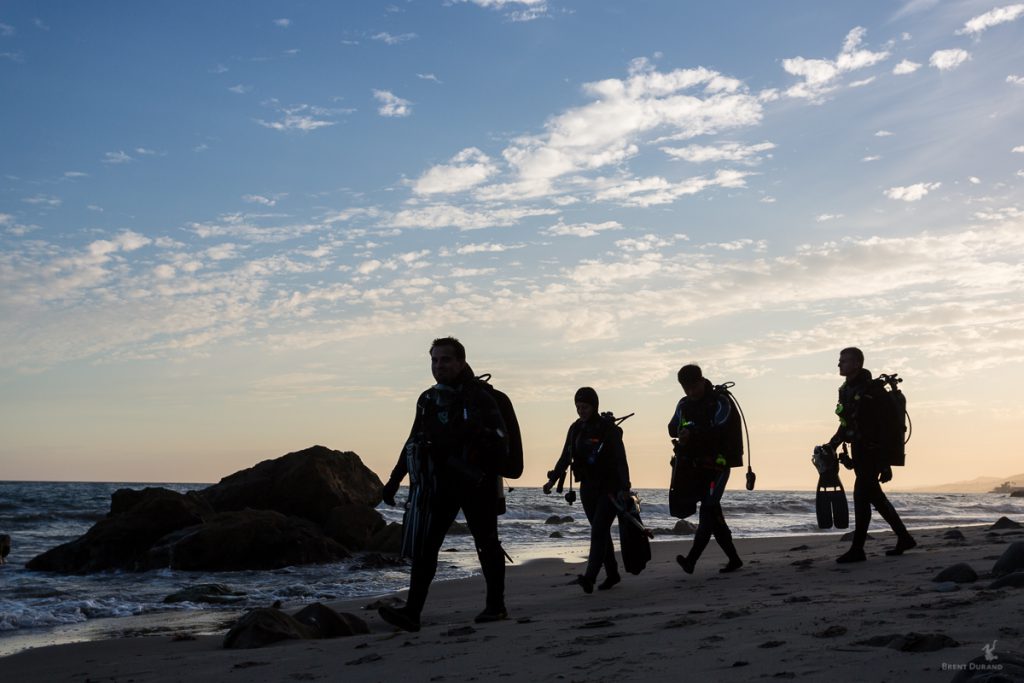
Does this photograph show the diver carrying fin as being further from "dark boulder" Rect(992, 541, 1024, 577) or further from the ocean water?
the ocean water

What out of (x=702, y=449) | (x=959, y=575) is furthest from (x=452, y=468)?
(x=959, y=575)

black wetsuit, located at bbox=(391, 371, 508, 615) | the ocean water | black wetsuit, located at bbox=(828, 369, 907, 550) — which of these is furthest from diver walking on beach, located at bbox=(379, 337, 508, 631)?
black wetsuit, located at bbox=(828, 369, 907, 550)

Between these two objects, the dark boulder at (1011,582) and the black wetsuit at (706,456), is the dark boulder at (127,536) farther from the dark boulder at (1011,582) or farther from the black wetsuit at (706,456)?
the dark boulder at (1011,582)

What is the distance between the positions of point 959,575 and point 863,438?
2.57m

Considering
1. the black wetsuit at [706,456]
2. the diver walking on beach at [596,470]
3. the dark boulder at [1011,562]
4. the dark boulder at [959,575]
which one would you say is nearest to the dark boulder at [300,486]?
the diver walking on beach at [596,470]

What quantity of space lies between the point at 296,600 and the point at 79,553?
714 centimetres

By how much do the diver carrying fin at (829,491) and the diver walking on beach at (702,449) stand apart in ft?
3.75

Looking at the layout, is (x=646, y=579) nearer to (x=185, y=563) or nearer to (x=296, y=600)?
(x=296, y=600)

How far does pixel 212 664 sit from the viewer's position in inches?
232

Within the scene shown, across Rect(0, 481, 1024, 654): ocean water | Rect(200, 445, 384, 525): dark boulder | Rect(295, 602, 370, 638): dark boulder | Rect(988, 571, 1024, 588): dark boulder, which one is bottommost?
Rect(0, 481, 1024, 654): ocean water

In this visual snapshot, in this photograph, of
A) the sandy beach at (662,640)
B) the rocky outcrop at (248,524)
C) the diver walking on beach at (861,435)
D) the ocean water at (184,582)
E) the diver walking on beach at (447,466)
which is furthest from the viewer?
the rocky outcrop at (248,524)

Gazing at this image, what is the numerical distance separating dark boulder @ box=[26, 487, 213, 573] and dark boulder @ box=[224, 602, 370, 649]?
31.5 ft

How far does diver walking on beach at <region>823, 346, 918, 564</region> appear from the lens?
9078mm

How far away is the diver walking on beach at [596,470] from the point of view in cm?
864
